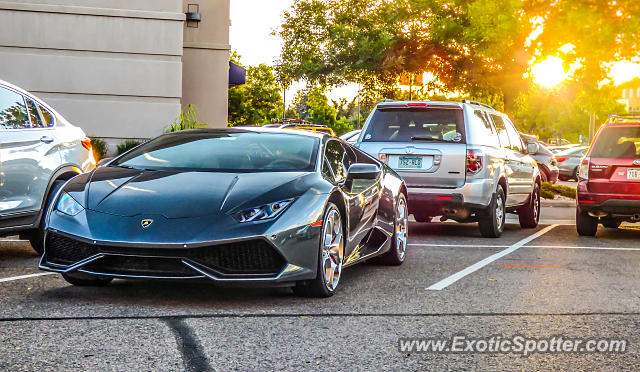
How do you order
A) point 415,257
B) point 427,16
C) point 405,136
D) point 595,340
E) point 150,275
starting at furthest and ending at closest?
1. point 427,16
2. point 405,136
3. point 415,257
4. point 150,275
5. point 595,340

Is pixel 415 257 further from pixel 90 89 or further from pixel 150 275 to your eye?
pixel 90 89

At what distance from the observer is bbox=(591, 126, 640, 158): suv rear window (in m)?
12.7

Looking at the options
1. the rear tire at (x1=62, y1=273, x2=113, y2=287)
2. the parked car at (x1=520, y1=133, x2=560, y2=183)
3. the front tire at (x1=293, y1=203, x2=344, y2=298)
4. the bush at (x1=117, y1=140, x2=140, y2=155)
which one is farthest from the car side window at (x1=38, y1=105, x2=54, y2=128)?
the parked car at (x1=520, y1=133, x2=560, y2=183)

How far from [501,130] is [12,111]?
735cm

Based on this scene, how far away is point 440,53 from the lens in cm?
2669

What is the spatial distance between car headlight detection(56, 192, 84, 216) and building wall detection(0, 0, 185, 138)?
13128 millimetres

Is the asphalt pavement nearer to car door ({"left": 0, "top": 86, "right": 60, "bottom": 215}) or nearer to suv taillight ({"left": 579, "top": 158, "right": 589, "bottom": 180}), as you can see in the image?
car door ({"left": 0, "top": 86, "right": 60, "bottom": 215})

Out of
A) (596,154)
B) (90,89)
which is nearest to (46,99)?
(90,89)

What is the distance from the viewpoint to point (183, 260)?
6277 millimetres

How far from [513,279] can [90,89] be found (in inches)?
524

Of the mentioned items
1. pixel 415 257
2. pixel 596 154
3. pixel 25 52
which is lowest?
pixel 415 257

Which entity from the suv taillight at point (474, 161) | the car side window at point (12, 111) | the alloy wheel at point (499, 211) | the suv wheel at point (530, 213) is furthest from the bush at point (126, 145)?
the car side window at point (12, 111)

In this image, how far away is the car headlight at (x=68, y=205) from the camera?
6.66 m

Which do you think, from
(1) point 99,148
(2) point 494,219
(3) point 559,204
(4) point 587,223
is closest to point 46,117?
(2) point 494,219
